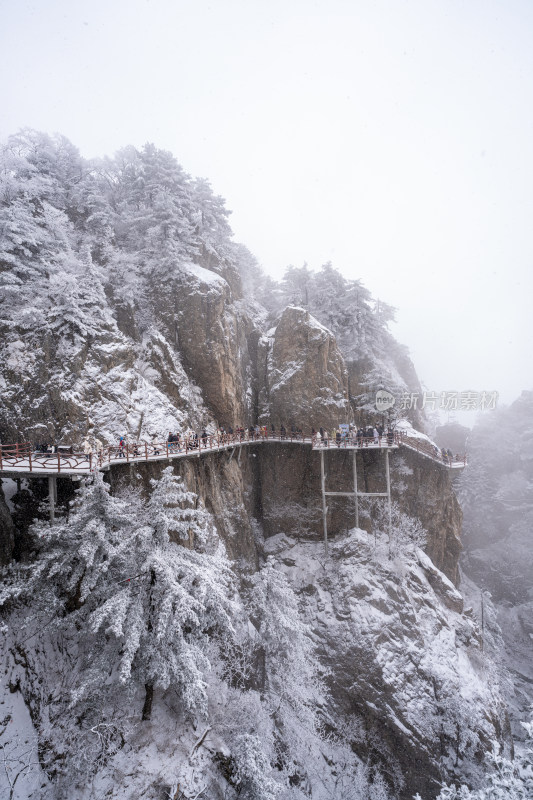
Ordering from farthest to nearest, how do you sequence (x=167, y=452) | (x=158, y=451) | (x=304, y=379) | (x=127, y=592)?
1. (x=304, y=379)
2. (x=158, y=451)
3. (x=167, y=452)
4. (x=127, y=592)

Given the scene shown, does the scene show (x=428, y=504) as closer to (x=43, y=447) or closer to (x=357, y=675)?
(x=357, y=675)

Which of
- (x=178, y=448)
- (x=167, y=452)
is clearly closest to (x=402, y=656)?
(x=178, y=448)

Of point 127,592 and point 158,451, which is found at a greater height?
point 158,451

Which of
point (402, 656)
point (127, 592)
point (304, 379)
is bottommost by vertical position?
point (402, 656)

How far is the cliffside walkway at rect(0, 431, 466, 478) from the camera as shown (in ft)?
42.7

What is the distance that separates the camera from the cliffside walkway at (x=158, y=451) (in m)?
13.0

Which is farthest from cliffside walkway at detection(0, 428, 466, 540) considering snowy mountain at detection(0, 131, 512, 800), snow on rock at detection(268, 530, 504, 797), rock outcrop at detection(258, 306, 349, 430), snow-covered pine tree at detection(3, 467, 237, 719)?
snow on rock at detection(268, 530, 504, 797)

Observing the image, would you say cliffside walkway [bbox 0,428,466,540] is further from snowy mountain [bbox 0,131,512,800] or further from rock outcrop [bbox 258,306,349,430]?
rock outcrop [bbox 258,306,349,430]

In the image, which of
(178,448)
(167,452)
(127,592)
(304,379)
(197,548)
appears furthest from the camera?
(304,379)

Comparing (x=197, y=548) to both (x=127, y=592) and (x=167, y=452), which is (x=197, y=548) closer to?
(x=167, y=452)

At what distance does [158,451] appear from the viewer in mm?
15930

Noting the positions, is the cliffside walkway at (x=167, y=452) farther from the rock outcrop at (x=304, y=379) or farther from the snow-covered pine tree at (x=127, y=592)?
the snow-covered pine tree at (x=127, y=592)

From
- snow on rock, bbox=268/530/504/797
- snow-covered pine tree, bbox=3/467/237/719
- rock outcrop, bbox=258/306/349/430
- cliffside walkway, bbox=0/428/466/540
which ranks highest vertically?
rock outcrop, bbox=258/306/349/430

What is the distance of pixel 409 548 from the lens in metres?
22.6
